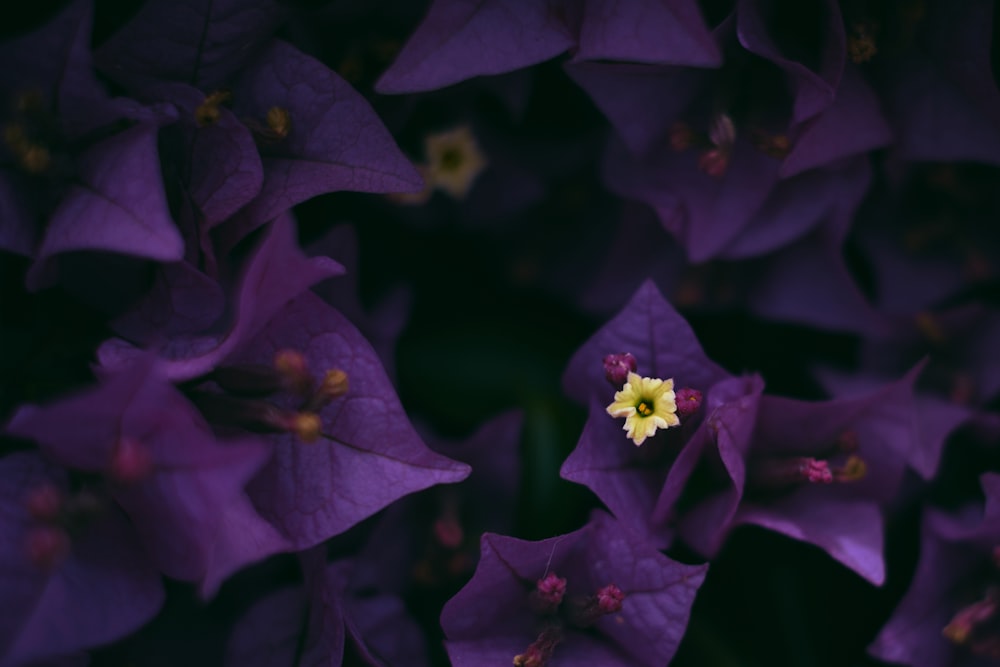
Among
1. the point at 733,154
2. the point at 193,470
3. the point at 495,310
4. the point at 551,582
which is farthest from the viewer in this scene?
the point at 495,310

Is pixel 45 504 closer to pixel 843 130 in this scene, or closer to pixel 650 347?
pixel 650 347

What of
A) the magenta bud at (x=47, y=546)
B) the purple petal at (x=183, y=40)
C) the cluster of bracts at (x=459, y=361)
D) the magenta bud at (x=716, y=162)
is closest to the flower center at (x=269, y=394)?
the cluster of bracts at (x=459, y=361)

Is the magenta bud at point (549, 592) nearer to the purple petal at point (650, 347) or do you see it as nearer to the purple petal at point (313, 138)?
the purple petal at point (650, 347)

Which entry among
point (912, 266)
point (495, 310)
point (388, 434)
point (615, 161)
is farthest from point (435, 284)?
point (912, 266)

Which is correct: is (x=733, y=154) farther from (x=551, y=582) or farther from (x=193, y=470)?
(x=193, y=470)

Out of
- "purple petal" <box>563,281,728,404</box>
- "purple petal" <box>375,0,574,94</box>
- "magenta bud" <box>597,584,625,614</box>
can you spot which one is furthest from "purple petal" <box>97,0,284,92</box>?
"magenta bud" <box>597,584,625,614</box>

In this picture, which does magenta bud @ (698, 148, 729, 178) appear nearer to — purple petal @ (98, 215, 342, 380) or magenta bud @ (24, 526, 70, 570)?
purple petal @ (98, 215, 342, 380)
